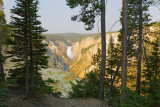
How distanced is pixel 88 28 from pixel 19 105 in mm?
6939

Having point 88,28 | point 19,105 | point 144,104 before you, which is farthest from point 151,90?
point 19,105

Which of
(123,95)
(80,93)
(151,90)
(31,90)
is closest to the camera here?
(151,90)

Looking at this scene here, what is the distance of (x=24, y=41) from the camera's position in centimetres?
852

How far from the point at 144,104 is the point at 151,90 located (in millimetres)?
467

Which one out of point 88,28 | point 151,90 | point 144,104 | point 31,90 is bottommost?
point 31,90

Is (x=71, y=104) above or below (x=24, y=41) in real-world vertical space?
below

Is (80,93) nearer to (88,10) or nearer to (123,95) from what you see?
(123,95)

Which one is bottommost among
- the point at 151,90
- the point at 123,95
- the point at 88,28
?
the point at 123,95

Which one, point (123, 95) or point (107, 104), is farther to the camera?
point (107, 104)

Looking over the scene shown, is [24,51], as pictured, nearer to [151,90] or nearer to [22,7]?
[22,7]

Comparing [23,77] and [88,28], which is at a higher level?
[88,28]

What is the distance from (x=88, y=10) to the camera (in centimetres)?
739

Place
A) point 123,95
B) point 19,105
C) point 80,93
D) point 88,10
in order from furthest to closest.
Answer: point 80,93 → point 88,10 → point 19,105 → point 123,95

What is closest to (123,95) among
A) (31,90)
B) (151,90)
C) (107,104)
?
(107,104)
